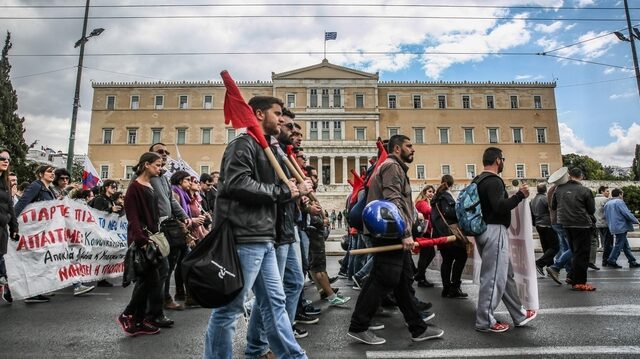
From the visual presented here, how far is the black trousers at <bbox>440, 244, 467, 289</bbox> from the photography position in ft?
20.2

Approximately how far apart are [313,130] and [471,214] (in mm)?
48804

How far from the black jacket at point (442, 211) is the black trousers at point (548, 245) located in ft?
7.94

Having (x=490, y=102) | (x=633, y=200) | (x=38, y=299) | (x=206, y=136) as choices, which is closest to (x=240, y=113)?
(x=38, y=299)

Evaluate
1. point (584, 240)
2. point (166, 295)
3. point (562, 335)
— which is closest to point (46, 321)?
point (166, 295)

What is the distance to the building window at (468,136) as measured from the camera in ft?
174

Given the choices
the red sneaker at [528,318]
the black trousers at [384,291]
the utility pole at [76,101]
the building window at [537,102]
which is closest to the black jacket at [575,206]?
the red sneaker at [528,318]

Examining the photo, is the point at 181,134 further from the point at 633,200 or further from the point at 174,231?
the point at 174,231

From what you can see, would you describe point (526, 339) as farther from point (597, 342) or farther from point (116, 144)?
point (116, 144)

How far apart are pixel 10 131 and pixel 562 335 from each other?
38.1 m

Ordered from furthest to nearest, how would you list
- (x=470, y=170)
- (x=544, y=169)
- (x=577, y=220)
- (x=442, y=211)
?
(x=544, y=169) → (x=470, y=170) → (x=442, y=211) → (x=577, y=220)

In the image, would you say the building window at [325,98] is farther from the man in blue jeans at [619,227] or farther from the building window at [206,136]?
the man in blue jeans at [619,227]

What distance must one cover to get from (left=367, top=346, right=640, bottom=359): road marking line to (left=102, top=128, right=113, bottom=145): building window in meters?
56.8

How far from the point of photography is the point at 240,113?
2.88m

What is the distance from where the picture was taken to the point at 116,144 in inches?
2067
